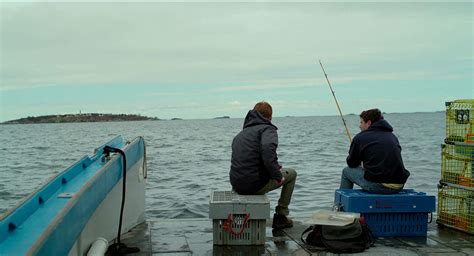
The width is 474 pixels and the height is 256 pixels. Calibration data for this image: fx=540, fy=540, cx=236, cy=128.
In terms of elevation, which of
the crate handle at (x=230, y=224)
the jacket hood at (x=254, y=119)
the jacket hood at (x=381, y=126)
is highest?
the jacket hood at (x=254, y=119)

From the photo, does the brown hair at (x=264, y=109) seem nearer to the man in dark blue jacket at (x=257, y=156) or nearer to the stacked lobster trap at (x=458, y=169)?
the man in dark blue jacket at (x=257, y=156)

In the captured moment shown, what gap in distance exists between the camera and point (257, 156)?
581 centimetres

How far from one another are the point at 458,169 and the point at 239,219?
275cm

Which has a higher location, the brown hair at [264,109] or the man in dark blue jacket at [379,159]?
the brown hair at [264,109]

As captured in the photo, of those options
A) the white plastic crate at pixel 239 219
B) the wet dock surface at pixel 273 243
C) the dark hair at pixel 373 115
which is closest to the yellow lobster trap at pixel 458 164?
the wet dock surface at pixel 273 243

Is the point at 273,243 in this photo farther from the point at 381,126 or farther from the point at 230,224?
the point at 381,126

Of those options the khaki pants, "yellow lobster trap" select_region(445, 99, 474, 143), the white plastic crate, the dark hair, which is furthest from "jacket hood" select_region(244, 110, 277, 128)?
"yellow lobster trap" select_region(445, 99, 474, 143)

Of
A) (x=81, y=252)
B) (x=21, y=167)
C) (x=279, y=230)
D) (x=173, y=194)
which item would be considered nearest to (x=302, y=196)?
(x=173, y=194)

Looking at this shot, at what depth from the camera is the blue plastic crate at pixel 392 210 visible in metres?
5.85

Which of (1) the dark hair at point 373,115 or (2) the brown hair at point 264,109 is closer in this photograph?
(2) the brown hair at point 264,109

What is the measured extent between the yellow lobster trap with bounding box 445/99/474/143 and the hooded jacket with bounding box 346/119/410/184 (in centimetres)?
80

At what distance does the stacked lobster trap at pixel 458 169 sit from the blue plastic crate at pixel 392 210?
0.58 m

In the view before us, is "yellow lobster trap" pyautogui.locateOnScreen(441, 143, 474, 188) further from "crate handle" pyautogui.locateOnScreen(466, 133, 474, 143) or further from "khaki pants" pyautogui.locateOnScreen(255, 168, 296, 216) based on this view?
"khaki pants" pyautogui.locateOnScreen(255, 168, 296, 216)

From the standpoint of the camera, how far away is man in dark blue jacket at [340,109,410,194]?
5.98 meters
